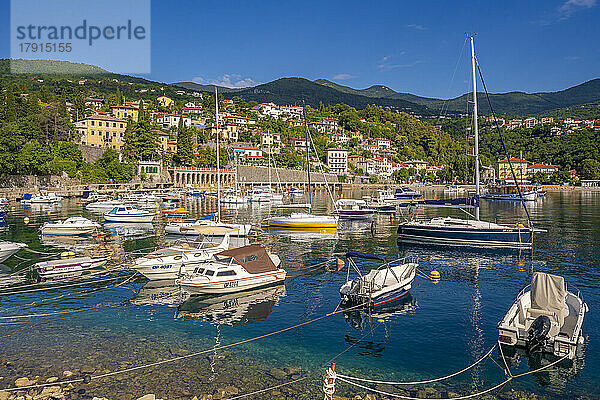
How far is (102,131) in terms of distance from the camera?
397ft

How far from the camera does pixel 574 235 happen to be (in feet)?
130

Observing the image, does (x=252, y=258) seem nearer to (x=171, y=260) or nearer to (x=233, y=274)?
(x=233, y=274)

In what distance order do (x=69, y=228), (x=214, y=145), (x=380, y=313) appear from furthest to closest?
1. (x=214, y=145)
2. (x=69, y=228)
3. (x=380, y=313)

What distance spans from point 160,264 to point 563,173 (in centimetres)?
16249

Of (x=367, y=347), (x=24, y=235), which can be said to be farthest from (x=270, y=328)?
(x=24, y=235)

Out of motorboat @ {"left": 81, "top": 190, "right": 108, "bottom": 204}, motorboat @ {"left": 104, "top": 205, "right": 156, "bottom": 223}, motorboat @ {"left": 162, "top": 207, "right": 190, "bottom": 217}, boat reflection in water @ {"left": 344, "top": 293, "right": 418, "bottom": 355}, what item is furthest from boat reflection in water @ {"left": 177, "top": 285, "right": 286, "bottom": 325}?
motorboat @ {"left": 81, "top": 190, "right": 108, "bottom": 204}

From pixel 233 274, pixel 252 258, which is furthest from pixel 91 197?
pixel 233 274

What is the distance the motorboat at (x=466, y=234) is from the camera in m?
32.4

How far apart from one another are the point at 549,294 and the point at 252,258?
40.4 ft

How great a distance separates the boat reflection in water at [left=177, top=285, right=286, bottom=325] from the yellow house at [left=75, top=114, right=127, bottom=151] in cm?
11211

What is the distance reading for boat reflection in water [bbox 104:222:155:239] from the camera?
39875mm

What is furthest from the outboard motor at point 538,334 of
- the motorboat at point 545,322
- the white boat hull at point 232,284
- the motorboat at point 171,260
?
the motorboat at point 171,260

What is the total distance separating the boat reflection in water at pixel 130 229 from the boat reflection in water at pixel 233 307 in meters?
21.7

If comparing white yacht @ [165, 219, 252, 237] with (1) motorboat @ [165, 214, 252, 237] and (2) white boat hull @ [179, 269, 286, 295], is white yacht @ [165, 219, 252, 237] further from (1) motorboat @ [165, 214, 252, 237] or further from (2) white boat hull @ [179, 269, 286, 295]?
(2) white boat hull @ [179, 269, 286, 295]
